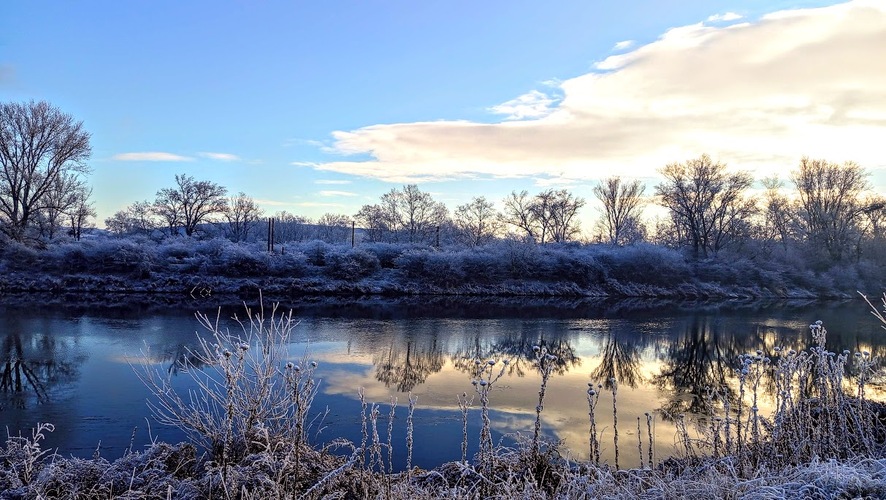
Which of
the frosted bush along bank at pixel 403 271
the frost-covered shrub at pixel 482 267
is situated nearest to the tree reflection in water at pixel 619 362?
the frosted bush along bank at pixel 403 271

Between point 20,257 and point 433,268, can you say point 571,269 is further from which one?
point 20,257

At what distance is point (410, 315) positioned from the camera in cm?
2167

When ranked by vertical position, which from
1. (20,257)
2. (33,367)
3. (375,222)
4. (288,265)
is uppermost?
(375,222)

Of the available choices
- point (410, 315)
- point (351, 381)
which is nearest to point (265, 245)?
point (410, 315)

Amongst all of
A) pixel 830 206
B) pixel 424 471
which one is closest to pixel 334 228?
pixel 830 206

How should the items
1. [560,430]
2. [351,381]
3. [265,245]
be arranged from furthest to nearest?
[265,245]
[351,381]
[560,430]

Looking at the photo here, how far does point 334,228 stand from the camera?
282 ft

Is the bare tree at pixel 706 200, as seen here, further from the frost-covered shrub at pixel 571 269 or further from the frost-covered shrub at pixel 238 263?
the frost-covered shrub at pixel 238 263

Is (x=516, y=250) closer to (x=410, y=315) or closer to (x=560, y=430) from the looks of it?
(x=410, y=315)

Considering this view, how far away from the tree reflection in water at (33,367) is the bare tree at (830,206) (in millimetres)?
51783

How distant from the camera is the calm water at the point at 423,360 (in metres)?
7.88

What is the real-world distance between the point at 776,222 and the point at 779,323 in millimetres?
39366

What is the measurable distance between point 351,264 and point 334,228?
55460 millimetres

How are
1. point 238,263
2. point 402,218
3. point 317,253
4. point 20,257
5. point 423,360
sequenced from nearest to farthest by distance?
point 423,360 < point 20,257 < point 238,263 < point 317,253 < point 402,218
